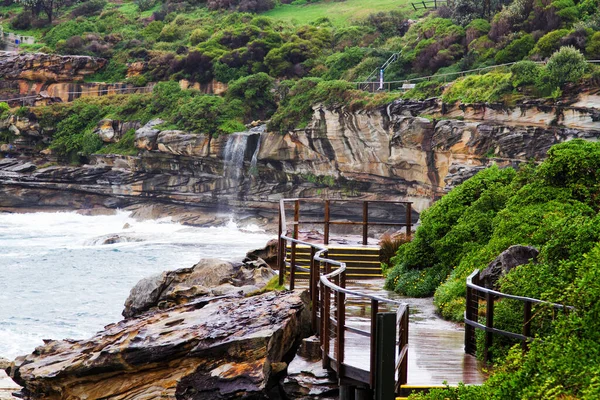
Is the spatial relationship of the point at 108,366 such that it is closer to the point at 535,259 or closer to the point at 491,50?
the point at 535,259

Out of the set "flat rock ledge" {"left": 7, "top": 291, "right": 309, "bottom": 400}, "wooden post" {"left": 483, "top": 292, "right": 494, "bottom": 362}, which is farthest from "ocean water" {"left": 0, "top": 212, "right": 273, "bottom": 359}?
"wooden post" {"left": 483, "top": 292, "right": 494, "bottom": 362}

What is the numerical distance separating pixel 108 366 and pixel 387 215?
3123 cm

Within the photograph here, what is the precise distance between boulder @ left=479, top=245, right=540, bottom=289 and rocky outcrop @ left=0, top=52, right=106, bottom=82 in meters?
49.9

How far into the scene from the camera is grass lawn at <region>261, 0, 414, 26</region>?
202 feet

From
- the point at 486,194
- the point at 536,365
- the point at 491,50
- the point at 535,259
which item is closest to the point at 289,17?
the point at 491,50

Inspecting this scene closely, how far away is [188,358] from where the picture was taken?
10.6m

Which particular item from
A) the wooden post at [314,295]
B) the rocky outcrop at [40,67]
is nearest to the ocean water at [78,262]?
the wooden post at [314,295]

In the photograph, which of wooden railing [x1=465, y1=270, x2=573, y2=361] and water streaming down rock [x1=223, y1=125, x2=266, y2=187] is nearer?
wooden railing [x1=465, y1=270, x2=573, y2=361]

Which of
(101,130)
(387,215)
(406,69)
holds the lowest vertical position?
(387,215)

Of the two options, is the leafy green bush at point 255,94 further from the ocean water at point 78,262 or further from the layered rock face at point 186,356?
the layered rock face at point 186,356

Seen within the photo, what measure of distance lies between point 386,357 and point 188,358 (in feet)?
13.0

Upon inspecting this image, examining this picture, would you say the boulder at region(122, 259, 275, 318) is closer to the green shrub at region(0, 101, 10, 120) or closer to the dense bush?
the green shrub at region(0, 101, 10, 120)

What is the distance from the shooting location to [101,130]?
5053 cm

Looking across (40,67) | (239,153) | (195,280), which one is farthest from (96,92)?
(195,280)
